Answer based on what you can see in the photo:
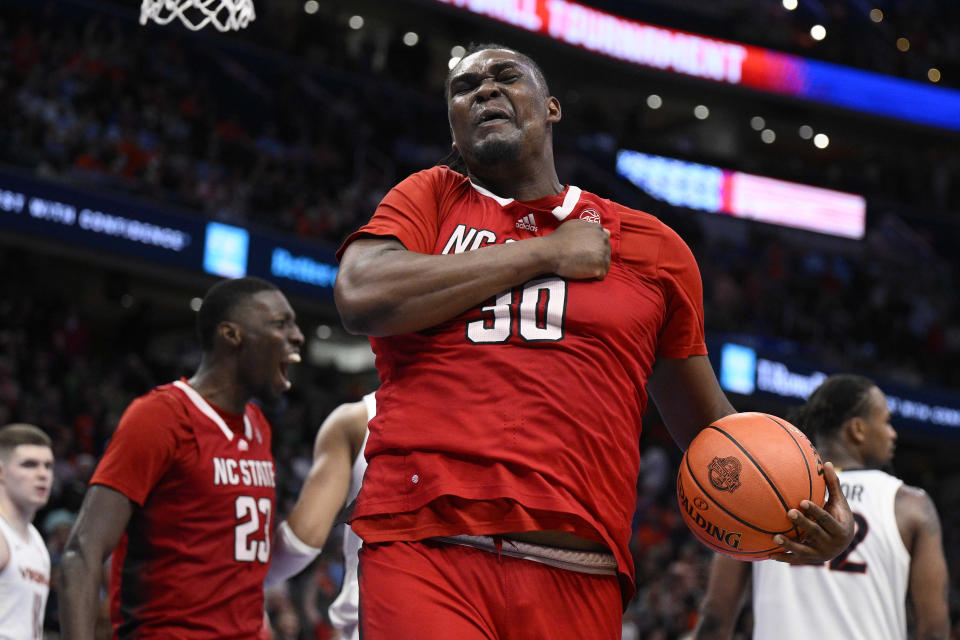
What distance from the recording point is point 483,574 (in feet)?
7.97

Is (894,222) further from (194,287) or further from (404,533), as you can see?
(404,533)

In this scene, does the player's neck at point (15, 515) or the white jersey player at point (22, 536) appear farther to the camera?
the player's neck at point (15, 515)

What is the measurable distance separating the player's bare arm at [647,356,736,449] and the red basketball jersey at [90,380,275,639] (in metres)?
1.79

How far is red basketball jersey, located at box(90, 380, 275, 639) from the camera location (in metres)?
3.96

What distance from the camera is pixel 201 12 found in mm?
4582

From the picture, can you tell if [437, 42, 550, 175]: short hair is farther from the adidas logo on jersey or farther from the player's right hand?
the player's right hand

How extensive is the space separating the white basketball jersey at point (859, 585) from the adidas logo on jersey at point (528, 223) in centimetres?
222

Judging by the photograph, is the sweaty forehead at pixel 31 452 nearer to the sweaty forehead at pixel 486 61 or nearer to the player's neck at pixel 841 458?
the sweaty forehead at pixel 486 61

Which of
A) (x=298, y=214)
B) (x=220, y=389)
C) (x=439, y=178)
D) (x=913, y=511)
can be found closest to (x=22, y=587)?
(x=220, y=389)

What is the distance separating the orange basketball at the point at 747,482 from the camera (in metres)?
2.66

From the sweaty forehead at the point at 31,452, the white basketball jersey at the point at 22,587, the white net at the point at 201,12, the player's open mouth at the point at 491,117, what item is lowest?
the white basketball jersey at the point at 22,587

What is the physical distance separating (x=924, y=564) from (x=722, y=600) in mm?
755

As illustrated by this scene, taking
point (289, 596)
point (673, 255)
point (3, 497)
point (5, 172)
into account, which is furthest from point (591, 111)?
point (673, 255)

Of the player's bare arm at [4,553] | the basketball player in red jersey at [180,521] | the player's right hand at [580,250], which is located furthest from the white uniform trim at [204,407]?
the player's right hand at [580,250]
